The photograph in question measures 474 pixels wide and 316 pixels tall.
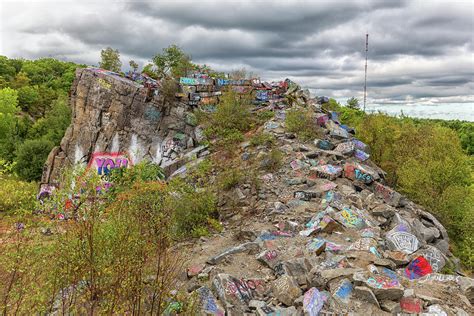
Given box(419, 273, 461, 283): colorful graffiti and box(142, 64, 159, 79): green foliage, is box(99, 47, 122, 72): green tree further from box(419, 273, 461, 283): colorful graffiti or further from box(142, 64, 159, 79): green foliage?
box(419, 273, 461, 283): colorful graffiti

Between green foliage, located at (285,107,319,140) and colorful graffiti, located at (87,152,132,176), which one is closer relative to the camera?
green foliage, located at (285,107,319,140)

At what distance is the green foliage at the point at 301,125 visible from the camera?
1447cm

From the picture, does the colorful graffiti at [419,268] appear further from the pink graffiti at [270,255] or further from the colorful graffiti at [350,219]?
the pink graffiti at [270,255]

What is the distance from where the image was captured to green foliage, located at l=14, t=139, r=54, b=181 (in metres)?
25.0

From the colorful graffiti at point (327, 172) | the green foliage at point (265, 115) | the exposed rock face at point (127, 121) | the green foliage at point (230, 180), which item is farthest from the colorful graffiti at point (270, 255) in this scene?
the exposed rock face at point (127, 121)

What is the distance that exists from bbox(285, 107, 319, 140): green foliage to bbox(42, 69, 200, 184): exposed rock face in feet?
15.9

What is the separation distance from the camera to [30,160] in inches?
1004

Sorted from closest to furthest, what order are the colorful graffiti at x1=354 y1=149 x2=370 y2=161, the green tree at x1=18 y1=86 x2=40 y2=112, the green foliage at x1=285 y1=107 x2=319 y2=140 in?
the colorful graffiti at x1=354 y1=149 x2=370 y2=161 → the green foliage at x1=285 y1=107 x2=319 y2=140 → the green tree at x1=18 y1=86 x2=40 y2=112

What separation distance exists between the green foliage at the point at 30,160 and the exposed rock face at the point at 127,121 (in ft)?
34.3

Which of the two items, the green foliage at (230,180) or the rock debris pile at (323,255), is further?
the green foliage at (230,180)

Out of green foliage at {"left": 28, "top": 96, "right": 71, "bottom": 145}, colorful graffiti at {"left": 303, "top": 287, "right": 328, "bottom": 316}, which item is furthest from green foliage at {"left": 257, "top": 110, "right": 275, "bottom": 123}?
green foliage at {"left": 28, "top": 96, "right": 71, "bottom": 145}

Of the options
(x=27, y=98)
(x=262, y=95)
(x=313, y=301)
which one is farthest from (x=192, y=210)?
(x=27, y=98)

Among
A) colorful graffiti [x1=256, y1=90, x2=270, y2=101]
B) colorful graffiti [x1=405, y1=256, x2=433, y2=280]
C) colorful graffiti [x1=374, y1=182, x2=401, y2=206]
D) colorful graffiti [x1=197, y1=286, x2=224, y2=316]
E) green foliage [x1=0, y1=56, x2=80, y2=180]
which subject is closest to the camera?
colorful graffiti [x1=197, y1=286, x2=224, y2=316]

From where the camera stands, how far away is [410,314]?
16.2 feet
